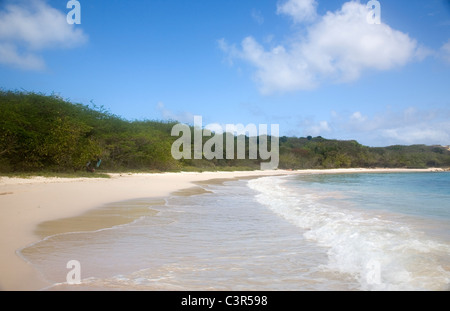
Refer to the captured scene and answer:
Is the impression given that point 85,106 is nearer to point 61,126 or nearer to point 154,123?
point 61,126

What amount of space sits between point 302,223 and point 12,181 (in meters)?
12.6

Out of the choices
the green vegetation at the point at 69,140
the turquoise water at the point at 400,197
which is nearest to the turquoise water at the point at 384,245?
the turquoise water at the point at 400,197

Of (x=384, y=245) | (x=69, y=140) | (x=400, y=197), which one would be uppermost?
(x=69, y=140)

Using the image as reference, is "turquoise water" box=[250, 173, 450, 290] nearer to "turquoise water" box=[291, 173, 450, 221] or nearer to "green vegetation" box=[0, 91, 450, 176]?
"turquoise water" box=[291, 173, 450, 221]

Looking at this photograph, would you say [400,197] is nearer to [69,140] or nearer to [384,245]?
[384,245]

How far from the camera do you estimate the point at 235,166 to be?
4600 cm

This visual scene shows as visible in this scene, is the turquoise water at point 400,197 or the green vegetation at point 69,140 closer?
the turquoise water at point 400,197

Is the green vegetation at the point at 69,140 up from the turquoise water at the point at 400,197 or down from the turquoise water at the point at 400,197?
up

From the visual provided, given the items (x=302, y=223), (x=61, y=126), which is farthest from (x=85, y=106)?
(x=302, y=223)

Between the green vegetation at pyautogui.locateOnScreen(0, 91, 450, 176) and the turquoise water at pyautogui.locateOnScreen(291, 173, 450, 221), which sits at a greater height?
the green vegetation at pyautogui.locateOnScreen(0, 91, 450, 176)

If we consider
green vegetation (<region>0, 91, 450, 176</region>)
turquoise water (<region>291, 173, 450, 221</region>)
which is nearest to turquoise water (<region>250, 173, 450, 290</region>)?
turquoise water (<region>291, 173, 450, 221</region>)

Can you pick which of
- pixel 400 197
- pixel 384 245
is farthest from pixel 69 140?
pixel 384 245

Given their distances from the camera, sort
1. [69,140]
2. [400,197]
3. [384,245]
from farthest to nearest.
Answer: [69,140] → [400,197] → [384,245]

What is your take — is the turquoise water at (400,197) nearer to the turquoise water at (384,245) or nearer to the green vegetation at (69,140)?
the turquoise water at (384,245)
